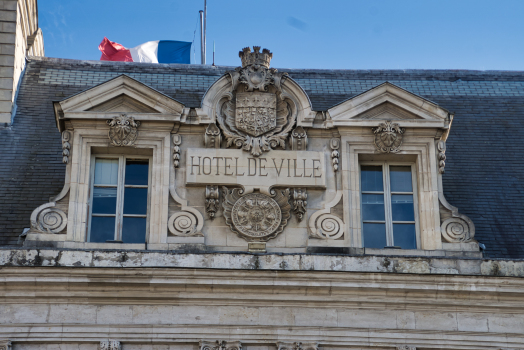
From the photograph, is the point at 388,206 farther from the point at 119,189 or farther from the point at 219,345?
the point at 119,189

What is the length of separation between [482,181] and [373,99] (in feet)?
9.48

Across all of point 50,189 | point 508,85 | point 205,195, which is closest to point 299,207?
point 205,195

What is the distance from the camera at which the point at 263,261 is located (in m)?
14.4

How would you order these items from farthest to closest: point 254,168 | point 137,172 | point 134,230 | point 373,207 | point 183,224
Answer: point 137,172 < point 373,207 < point 254,168 < point 134,230 < point 183,224

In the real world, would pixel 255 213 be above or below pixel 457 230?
above

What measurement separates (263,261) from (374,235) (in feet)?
7.53

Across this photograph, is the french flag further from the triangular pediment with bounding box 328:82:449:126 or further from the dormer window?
the dormer window

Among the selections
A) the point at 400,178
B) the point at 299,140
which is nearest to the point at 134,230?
the point at 299,140

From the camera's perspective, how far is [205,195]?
50.6ft

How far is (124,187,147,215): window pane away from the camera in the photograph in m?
A: 15.7

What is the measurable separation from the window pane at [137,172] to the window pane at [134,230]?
73cm

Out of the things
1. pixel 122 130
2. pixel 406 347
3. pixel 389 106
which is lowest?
pixel 406 347

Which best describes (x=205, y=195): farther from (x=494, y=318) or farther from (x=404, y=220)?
(x=494, y=318)

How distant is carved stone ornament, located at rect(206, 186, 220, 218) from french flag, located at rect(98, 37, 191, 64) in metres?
10.2
